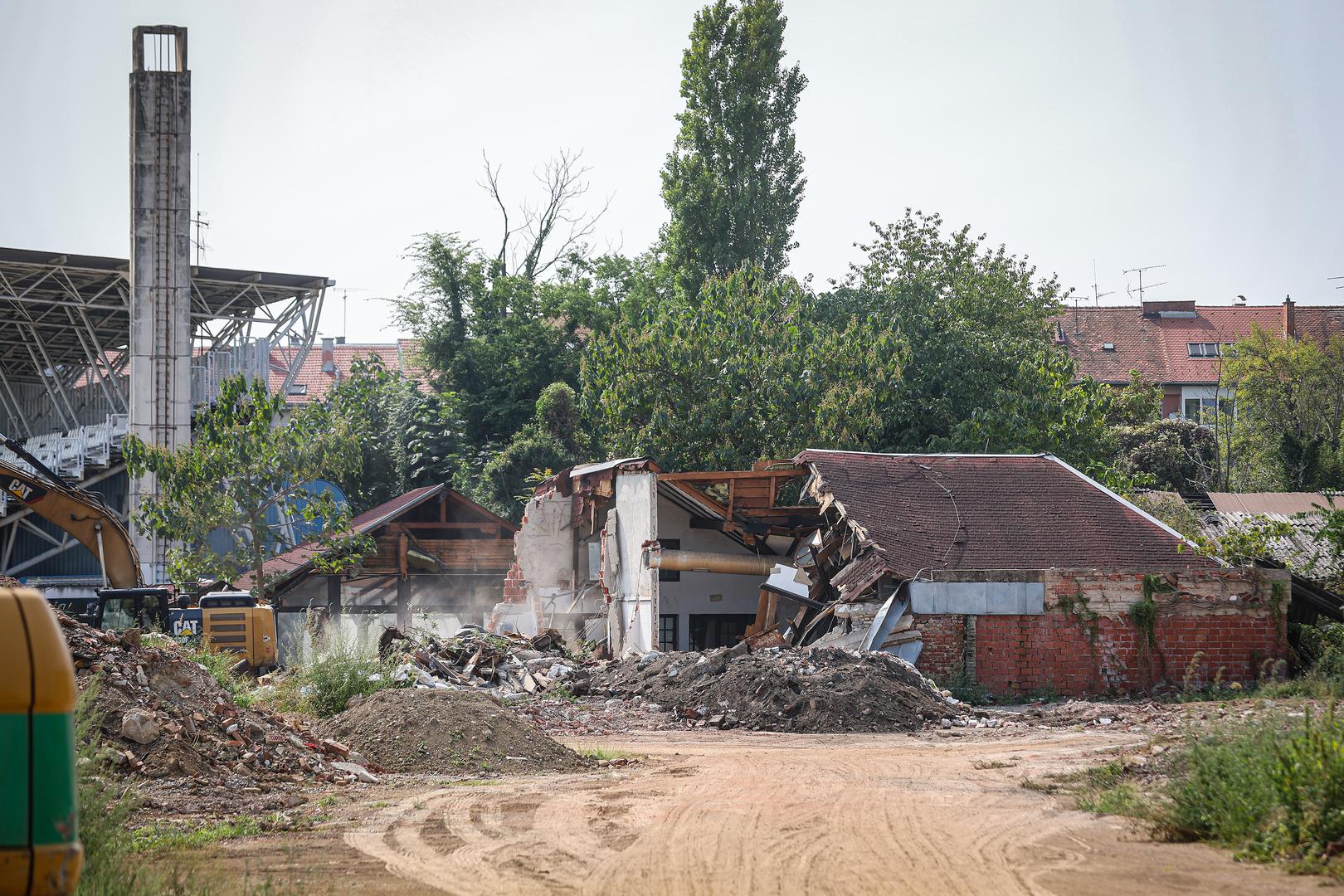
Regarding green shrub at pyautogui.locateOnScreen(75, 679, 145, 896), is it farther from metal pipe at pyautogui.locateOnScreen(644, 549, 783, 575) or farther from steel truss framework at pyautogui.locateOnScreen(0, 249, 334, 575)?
steel truss framework at pyautogui.locateOnScreen(0, 249, 334, 575)

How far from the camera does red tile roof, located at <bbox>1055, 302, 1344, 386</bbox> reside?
58406mm

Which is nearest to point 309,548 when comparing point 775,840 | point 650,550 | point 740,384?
point 740,384

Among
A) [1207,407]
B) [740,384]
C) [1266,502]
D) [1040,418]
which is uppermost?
[1207,407]

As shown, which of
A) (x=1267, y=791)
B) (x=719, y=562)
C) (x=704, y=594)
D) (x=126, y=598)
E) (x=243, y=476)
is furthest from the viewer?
(x=704, y=594)

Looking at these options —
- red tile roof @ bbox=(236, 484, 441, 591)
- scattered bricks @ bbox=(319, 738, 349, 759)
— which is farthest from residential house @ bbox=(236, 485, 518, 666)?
scattered bricks @ bbox=(319, 738, 349, 759)

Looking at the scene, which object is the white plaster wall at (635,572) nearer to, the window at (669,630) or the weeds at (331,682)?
the window at (669,630)

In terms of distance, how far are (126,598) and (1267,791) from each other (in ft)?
60.6

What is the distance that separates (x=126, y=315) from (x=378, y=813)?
35607 mm

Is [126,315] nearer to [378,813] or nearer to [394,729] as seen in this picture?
[394,729]

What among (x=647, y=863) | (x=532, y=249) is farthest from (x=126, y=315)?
(x=647, y=863)

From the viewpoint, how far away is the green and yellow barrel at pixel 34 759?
387 cm

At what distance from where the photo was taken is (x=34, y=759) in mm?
3934

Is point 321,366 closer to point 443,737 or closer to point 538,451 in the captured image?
point 538,451

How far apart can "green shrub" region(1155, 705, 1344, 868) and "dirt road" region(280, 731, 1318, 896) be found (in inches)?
9.6
